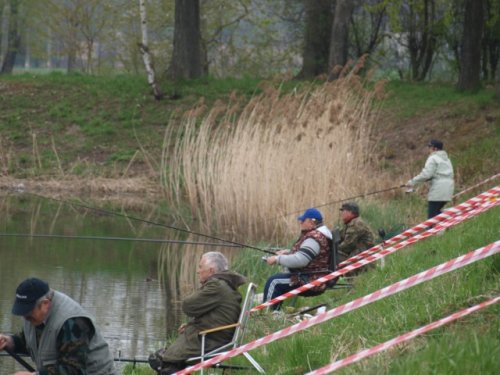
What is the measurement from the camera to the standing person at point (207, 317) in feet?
26.9

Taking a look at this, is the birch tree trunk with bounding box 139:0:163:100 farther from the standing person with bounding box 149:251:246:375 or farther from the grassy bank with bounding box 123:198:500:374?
the standing person with bounding box 149:251:246:375

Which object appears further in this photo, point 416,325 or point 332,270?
point 332,270

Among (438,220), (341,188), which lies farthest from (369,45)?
(438,220)

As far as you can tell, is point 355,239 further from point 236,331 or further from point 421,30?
point 421,30

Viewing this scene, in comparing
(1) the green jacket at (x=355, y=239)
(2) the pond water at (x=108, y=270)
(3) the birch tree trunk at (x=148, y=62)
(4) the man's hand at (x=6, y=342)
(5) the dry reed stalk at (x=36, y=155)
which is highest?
(3) the birch tree trunk at (x=148, y=62)

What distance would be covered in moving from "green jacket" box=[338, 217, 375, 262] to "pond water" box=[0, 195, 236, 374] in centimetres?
176

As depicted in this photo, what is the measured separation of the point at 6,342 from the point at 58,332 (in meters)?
0.60

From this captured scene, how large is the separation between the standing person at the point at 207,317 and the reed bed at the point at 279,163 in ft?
23.0

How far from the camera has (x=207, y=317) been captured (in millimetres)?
8258

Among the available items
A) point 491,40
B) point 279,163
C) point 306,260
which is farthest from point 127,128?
point 306,260

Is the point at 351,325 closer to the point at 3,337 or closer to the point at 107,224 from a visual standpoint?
the point at 3,337

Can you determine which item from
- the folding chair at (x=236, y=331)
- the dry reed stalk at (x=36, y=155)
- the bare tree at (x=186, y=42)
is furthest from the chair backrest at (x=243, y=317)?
the bare tree at (x=186, y=42)

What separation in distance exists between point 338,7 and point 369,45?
3986mm

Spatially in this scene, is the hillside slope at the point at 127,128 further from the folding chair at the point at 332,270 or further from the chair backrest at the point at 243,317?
the chair backrest at the point at 243,317
